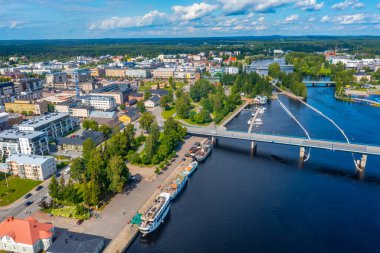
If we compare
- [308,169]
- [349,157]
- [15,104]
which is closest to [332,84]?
[349,157]

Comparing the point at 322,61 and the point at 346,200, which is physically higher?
the point at 322,61

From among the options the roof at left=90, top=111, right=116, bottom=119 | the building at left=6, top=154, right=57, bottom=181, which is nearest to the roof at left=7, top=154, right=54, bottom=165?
the building at left=6, top=154, right=57, bottom=181

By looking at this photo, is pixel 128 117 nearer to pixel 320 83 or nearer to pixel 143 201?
pixel 143 201

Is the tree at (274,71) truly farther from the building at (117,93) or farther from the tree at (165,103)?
the building at (117,93)

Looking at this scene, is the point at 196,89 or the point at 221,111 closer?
the point at 221,111

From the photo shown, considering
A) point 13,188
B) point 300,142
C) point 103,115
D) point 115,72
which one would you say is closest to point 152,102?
point 103,115

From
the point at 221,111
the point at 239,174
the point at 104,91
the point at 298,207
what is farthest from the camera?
the point at 104,91

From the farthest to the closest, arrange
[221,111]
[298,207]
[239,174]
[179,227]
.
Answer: [221,111], [239,174], [298,207], [179,227]

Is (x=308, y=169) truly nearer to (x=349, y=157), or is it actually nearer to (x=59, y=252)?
(x=349, y=157)
